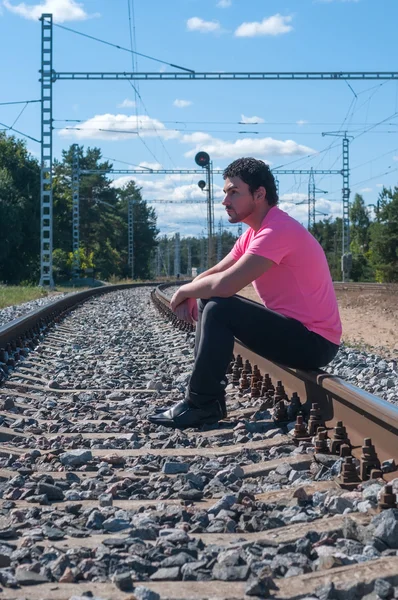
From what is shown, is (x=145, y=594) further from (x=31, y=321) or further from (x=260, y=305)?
(x=31, y=321)

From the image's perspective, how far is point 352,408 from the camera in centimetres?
394

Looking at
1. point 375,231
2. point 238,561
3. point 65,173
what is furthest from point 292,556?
point 65,173

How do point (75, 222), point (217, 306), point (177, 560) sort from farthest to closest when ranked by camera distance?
point (75, 222)
point (217, 306)
point (177, 560)

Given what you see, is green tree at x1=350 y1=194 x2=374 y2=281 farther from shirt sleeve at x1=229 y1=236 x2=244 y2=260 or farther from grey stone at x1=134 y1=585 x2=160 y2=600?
grey stone at x1=134 y1=585 x2=160 y2=600

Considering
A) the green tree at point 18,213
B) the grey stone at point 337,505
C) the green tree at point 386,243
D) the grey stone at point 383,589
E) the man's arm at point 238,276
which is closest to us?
the grey stone at point 383,589

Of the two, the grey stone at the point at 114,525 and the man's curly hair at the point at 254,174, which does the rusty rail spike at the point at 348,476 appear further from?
the man's curly hair at the point at 254,174

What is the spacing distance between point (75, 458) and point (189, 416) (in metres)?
0.87

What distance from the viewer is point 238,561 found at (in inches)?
98.7

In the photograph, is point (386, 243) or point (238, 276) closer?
point (238, 276)

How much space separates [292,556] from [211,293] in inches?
88.2

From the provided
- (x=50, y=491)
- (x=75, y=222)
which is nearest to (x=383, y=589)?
(x=50, y=491)

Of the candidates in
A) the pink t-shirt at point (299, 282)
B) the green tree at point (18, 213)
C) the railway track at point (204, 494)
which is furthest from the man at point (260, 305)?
the green tree at point (18, 213)

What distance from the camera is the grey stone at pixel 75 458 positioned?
399cm

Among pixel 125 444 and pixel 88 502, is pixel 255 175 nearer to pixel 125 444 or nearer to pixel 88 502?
pixel 125 444
